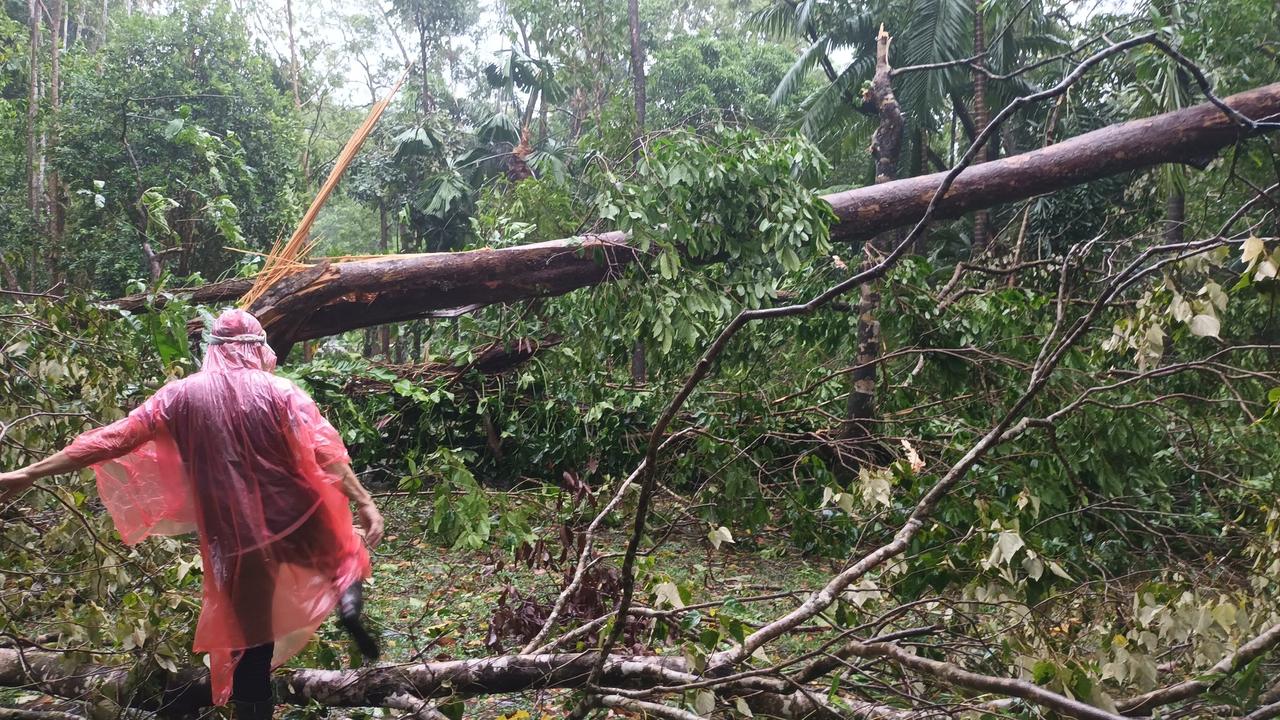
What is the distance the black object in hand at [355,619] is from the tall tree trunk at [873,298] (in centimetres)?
264

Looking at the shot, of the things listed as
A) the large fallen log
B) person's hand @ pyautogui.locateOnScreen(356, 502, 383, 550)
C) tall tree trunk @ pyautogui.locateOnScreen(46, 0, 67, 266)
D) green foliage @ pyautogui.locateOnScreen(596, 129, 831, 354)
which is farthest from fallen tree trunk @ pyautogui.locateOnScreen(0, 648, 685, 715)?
tall tree trunk @ pyautogui.locateOnScreen(46, 0, 67, 266)

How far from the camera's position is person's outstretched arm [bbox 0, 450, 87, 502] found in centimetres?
205

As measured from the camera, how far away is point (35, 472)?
2.06 m

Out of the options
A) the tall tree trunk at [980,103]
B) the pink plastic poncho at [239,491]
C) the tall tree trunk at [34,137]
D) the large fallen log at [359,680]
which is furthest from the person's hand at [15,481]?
the tall tree trunk at [34,137]

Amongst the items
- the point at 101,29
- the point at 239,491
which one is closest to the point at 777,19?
the point at 239,491

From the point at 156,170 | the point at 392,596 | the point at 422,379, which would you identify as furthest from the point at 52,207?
the point at 392,596

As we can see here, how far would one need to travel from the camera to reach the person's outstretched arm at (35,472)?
2.05m

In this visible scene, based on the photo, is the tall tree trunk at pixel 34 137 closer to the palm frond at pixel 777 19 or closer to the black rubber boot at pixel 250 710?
the palm frond at pixel 777 19

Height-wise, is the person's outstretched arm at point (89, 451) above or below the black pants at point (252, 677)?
above

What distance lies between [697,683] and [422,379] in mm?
4617

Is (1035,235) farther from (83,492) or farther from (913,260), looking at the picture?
(83,492)

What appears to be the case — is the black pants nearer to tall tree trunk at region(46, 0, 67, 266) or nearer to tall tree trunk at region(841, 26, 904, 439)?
tall tree trunk at region(841, 26, 904, 439)

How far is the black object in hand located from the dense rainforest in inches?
2.1

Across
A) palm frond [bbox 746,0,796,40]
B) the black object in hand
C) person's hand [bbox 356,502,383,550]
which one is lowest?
the black object in hand
